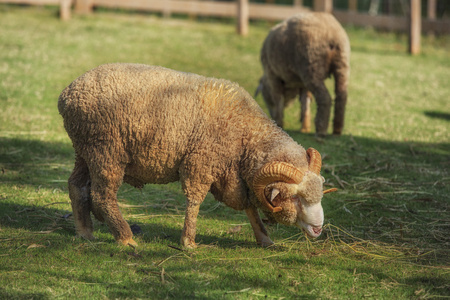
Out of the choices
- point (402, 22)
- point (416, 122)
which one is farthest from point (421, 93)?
point (402, 22)

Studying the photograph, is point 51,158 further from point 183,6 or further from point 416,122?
point 183,6

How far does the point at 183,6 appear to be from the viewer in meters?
18.0

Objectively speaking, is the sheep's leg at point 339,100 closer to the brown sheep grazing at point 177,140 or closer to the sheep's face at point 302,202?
the brown sheep grazing at point 177,140

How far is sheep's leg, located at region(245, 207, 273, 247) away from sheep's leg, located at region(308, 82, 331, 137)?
4.13 m

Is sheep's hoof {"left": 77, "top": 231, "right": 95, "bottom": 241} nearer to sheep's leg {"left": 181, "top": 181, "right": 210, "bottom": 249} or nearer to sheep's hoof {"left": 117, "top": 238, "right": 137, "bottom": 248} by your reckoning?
sheep's hoof {"left": 117, "top": 238, "right": 137, "bottom": 248}

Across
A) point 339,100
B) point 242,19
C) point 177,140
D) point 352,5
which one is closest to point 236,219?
point 177,140

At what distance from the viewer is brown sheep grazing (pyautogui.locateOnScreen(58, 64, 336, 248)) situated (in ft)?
17.0

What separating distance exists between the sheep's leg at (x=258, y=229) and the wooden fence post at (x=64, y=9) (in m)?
13.5

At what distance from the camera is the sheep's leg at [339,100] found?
9438 millimetres

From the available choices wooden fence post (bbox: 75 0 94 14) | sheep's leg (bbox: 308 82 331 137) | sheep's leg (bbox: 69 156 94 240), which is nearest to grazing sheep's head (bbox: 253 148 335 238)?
sheep's leg (bbox: 69 156 94 240)

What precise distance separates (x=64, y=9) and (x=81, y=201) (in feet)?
43.1

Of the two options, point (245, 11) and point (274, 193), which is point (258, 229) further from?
point (245, 11)

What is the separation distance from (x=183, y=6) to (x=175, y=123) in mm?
13522

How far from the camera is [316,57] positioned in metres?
9.26
